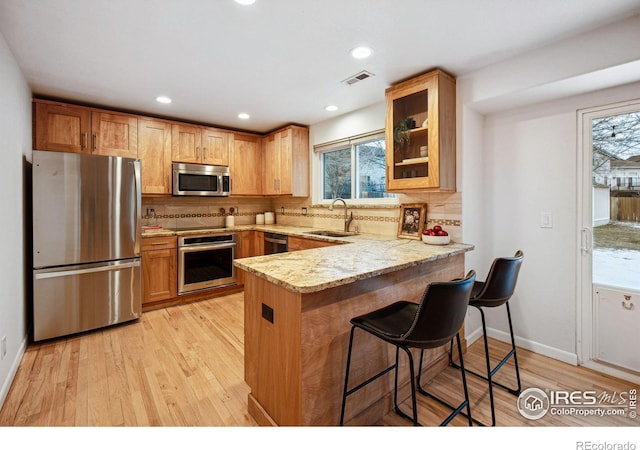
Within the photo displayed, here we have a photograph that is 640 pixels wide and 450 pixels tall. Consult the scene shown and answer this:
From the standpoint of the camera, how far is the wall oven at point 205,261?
146 inches

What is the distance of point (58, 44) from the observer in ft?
6.98

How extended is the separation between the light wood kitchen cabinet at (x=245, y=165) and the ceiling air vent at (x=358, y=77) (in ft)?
7.07

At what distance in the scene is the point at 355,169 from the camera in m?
3.78

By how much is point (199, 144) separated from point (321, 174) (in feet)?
5.40

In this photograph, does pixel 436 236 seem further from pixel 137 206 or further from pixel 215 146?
pixel 215 146

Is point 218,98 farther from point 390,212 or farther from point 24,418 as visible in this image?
point 24,418

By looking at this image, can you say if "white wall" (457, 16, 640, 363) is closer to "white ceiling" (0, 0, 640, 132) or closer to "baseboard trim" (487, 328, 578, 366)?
"baseboard trim" (487, 328, 578, 366)

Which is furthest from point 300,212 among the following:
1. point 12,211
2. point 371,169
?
point 12,211

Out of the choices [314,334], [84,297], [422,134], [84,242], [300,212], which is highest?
[422,134]

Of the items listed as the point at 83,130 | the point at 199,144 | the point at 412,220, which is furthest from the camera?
the point at 199,144

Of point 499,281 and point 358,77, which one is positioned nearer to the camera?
point 499,281

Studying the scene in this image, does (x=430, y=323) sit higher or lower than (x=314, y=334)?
higher

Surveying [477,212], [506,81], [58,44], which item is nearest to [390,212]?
[477,212]

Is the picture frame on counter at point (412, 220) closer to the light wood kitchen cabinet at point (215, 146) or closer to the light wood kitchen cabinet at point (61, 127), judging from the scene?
the light wood kitchen cabinet at point (215, 146)
